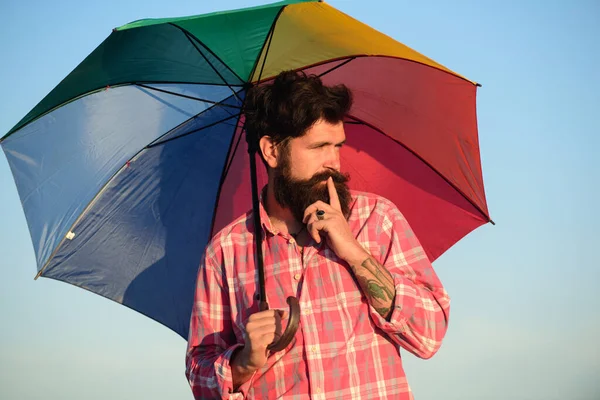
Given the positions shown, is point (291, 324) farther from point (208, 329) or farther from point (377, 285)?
point (208, 329)

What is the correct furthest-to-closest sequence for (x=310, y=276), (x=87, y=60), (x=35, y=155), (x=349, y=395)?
(x=35, y=155), (x=87, y=60), (x=310, y=276), (x=349, y=395)

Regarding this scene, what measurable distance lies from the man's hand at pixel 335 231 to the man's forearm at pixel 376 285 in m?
0.04

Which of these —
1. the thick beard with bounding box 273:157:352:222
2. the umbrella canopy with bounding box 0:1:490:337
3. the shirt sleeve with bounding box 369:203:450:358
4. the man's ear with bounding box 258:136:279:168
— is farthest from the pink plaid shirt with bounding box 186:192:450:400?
the umbrella canopy with bounding box 0:1:490:337

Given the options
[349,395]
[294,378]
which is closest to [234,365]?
[294,378]

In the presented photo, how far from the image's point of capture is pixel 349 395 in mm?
4355

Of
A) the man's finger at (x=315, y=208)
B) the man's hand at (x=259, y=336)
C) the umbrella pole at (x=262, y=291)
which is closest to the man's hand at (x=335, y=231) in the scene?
the man's finger at (x=315, y=208)

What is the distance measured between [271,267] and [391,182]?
1.18m

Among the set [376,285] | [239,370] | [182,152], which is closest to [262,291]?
[239,370]

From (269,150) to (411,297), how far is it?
1.27m

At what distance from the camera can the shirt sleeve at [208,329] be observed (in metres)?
4.71

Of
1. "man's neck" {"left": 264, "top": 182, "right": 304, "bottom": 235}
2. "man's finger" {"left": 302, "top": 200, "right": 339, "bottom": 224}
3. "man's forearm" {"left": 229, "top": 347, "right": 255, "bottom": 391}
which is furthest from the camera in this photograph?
"man's neck" {"left": 264, "top": 182, "right": 304, "bottom": 235}

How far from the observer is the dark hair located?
497 cm

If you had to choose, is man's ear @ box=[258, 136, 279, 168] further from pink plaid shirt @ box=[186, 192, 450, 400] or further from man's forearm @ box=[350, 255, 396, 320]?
man's forearm @ box=[350, 255, 396, 320]

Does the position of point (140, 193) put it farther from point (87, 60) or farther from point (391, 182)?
point (391, 182)
